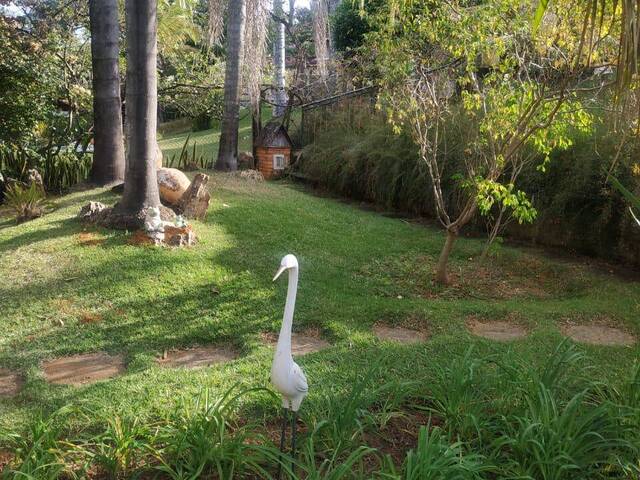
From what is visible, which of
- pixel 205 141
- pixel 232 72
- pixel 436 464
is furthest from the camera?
pixel 205 141

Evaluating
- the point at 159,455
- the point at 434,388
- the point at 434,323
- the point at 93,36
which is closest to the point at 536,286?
the point at 434,323

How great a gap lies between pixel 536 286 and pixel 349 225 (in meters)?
2.99

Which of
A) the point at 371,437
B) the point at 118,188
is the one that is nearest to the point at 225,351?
the point at 371,437

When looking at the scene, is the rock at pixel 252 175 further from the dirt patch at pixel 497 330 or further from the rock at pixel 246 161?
the dirt patch at pixel 497 330

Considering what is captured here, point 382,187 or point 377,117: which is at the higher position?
point 377,117

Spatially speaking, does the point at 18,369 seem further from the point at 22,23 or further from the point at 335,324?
the point at 22,23

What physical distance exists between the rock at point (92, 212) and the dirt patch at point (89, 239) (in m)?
0.43

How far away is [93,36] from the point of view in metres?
8.88

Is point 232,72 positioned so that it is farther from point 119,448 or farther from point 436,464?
point 436,464

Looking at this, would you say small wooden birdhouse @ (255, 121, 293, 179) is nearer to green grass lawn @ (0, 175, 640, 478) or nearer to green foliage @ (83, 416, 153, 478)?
green grass lawn @ (0, 175, 640, 478)

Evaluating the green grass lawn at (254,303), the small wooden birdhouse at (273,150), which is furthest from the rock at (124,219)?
the small wooden birdhouse at (273,150)

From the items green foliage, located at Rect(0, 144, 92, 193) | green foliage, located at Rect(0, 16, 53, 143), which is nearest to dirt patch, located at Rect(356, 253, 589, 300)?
green foliage, located at Rect(0, 144, 92, 193)

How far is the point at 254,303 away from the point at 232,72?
689 centimetres

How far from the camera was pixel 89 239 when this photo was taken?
21.9ft
